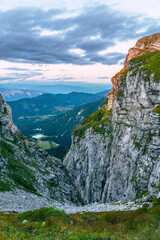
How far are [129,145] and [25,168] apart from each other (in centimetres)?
5121

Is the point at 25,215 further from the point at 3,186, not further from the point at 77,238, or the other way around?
the point at 3,186

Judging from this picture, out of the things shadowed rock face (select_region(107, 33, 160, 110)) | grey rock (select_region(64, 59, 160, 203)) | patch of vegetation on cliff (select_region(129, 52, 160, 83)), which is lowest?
grey rock (select_region(64, 59, 160, 203))

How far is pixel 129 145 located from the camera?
8469 cm

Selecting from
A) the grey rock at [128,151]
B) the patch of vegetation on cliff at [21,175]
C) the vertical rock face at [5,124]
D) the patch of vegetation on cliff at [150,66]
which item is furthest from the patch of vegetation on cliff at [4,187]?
the patch of vegetation on cliff at [150,66]

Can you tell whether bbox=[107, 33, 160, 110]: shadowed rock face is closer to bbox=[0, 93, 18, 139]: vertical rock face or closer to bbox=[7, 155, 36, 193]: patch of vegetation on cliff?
bbox=[0, 93, 18, 139]: vertical rock face

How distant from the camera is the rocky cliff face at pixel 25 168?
45594 millimetres

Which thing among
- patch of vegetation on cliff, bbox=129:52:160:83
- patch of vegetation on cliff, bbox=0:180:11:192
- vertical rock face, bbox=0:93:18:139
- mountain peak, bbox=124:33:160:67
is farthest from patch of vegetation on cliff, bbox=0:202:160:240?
mountain peak, bbox=124:33:160:67

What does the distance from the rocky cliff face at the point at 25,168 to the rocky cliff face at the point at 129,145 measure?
2661 cm

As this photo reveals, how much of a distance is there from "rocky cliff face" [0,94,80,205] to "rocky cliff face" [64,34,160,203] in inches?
1048

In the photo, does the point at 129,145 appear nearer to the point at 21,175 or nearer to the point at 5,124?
the point at 21,175

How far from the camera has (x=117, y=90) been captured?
110 meters

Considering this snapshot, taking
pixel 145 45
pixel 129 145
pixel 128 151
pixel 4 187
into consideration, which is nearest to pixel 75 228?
pixel 4 187

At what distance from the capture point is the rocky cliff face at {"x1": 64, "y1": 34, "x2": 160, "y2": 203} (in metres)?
63.0

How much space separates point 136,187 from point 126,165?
64.5 ft
